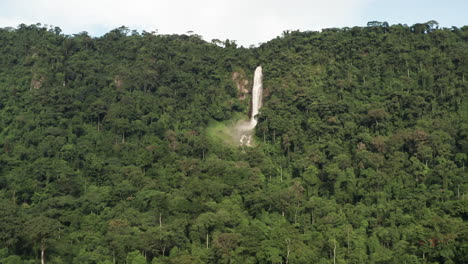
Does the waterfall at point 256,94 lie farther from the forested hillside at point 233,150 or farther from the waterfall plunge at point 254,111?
the forested hillside at point 233,150

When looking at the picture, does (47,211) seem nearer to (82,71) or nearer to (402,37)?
(82,71)

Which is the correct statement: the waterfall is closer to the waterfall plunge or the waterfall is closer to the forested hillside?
the waterfall plunge

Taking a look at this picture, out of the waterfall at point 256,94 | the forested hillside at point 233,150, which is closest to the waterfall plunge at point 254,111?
the waterfall at point 256,94

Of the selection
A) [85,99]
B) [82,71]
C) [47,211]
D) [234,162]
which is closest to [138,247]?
[47,211]

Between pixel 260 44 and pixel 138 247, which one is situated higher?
pixel 260 44

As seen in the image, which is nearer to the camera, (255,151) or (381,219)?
(381,219)

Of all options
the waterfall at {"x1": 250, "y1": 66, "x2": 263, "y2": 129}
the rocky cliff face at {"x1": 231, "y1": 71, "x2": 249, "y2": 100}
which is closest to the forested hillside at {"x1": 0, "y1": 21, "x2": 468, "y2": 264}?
the rocky cliff face at {"x1": 231, "y1": 71, "x2": 249, "y2": 100}

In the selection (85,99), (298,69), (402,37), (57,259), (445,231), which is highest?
(402,37)
